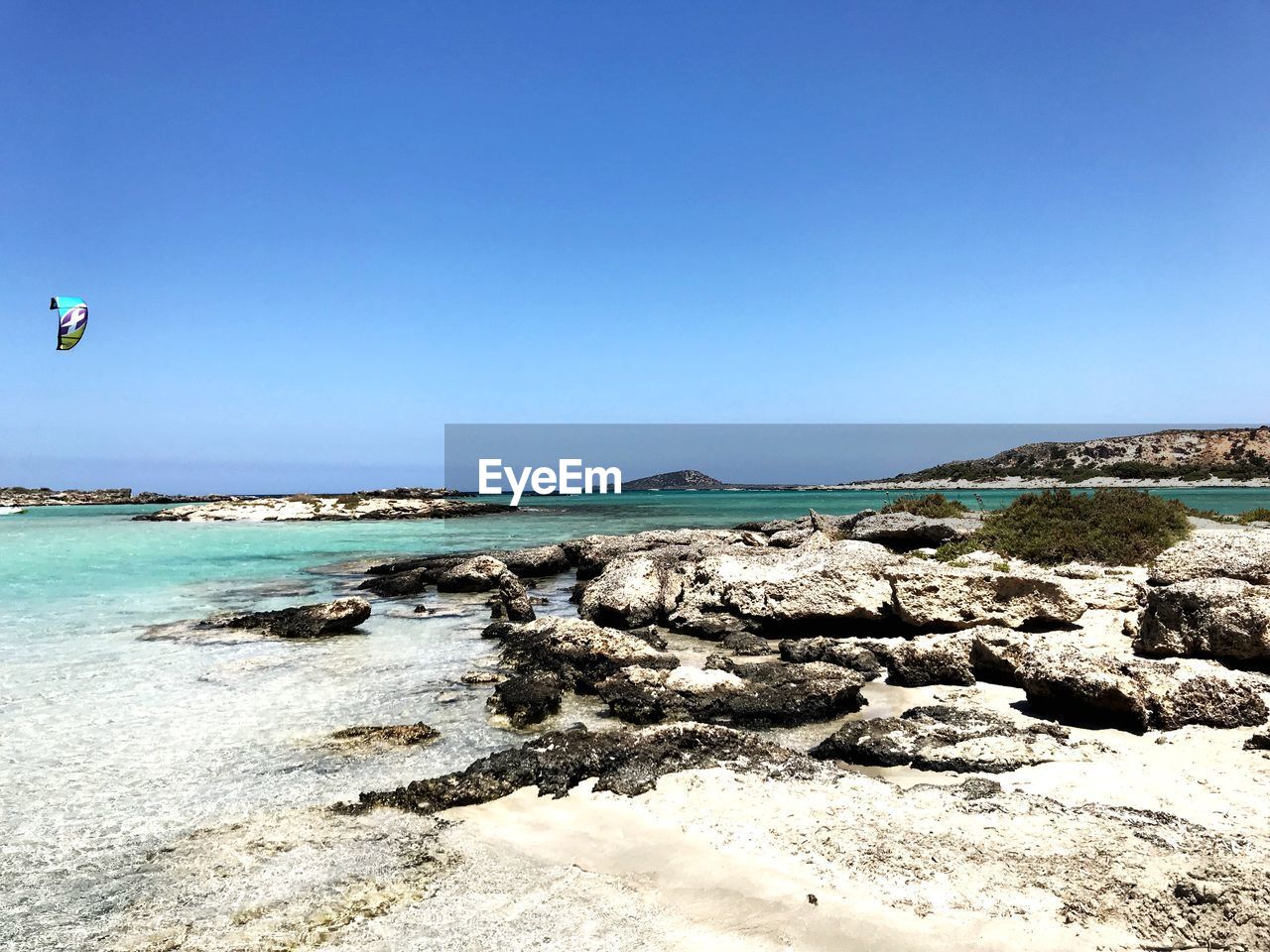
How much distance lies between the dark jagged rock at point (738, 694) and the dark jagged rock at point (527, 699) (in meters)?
0.68

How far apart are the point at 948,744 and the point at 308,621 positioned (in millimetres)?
11234

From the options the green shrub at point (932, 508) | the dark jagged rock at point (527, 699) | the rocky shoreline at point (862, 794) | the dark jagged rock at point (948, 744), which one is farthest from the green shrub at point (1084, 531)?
the dark jagged rock at point (527, 699)

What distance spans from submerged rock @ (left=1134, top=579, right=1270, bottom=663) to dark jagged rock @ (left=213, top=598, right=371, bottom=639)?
12.6 m

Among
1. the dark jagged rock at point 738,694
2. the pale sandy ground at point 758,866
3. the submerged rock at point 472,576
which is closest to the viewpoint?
the pale sandy ground at point 758,866

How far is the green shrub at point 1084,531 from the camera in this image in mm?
14328

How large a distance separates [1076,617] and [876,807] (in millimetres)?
6988

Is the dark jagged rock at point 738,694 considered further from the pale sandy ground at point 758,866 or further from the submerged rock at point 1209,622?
the submerged rock at point 1209,622

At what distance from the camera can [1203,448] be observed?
320 ft

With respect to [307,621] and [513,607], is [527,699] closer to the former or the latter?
[513,607]

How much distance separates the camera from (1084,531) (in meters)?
15.4

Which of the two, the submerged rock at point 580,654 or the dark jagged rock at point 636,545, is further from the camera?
the dark jagged rock at point 636,545

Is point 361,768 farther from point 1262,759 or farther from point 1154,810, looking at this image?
point 1262,759

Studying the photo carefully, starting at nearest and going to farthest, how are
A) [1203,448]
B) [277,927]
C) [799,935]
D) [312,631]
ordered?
1. [799,935]
2. [277,927]
3. [312,631]
4. [1203,448]

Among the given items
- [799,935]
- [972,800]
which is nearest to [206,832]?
[799,935]
